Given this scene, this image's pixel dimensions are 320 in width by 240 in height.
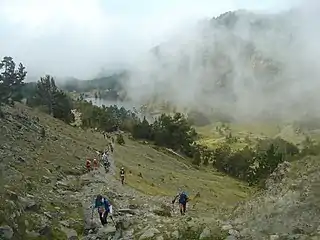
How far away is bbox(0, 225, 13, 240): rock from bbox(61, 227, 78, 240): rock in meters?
4.92

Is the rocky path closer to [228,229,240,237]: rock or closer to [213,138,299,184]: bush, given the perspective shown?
[228,229,240,237]: rock

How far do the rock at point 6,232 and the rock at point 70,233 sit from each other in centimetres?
492

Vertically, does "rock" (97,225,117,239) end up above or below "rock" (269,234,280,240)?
below

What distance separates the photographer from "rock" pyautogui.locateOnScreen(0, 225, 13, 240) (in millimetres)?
32844

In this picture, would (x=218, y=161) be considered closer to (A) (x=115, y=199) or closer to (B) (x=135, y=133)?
(B) (x=135, y=133)

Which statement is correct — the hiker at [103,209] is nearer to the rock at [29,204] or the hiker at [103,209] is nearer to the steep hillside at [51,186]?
the steep hillside at [51,186]

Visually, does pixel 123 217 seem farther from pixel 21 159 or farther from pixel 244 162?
pixel 244 162

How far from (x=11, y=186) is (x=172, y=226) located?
575 inches

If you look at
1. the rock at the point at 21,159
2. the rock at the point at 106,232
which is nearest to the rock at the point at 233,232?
the rock at the point at 106,232

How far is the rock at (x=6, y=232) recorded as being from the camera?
108 ft

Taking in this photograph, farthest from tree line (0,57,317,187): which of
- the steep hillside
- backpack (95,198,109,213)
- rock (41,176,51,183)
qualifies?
backpack (95,198,109,213)

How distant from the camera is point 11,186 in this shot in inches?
1673

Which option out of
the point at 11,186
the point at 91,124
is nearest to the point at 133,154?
the point at 91,124

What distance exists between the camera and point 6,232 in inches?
1307
